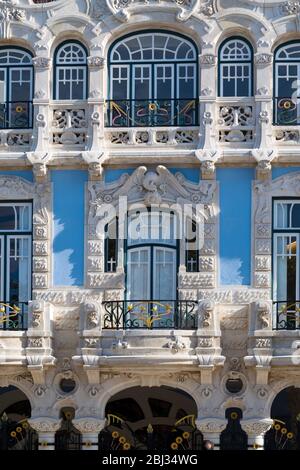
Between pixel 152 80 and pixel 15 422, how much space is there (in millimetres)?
8570

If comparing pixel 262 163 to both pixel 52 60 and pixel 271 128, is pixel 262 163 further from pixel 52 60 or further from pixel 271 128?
pixel 52 60

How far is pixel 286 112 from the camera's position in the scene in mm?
62719

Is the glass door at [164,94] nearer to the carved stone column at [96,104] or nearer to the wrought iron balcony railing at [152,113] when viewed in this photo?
the wrought iron balcony railing at [152,113]

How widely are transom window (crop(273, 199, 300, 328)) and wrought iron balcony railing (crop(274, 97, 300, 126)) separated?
1.77 m

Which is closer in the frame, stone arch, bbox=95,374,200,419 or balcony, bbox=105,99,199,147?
stone arch, bbox=95,374,200,419

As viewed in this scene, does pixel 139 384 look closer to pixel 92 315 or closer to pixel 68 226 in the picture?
pixel 92 315

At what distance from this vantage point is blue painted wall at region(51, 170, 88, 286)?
206ft

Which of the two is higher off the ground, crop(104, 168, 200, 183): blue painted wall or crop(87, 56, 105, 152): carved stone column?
crop(87, 56, 105, 152): carved stone column

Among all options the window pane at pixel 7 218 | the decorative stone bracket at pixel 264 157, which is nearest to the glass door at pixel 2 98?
the window pane at pixel 7 218

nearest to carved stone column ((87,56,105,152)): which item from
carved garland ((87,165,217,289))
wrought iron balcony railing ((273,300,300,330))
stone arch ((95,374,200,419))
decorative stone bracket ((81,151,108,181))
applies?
decorative stone bracket ((81,151,108,181))

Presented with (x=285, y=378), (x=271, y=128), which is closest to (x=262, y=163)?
(x=271, y=128)

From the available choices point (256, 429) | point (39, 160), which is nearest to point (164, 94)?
point (39, 160)

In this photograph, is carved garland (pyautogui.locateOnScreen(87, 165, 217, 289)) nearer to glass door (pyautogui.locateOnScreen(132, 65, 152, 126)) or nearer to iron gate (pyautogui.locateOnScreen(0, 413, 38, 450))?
glass door (pyautogui.locateOnScreen(132, 65, 152, 126))

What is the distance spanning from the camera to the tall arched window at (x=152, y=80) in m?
62.9
